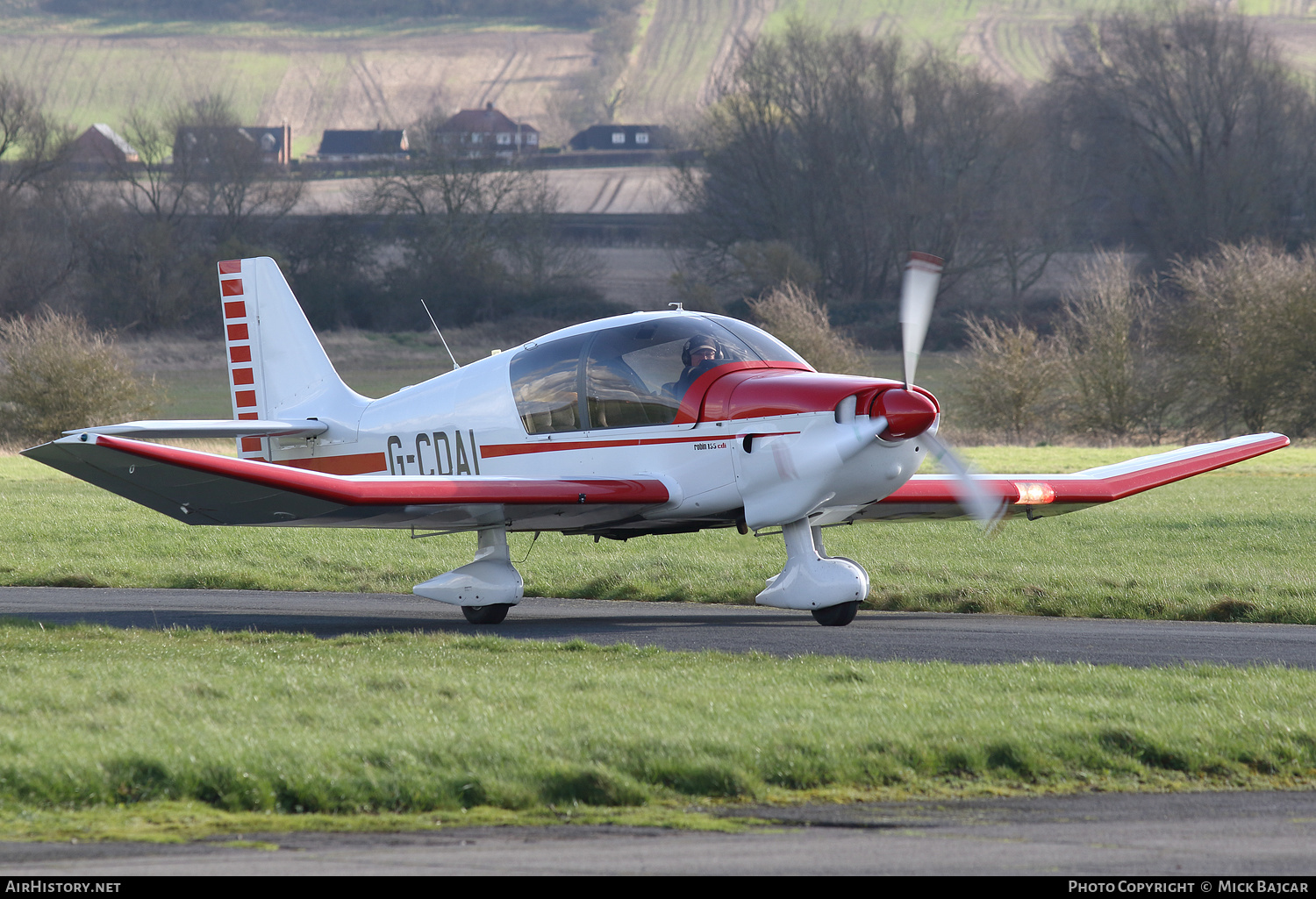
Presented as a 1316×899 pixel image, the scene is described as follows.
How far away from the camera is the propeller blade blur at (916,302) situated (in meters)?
10.5

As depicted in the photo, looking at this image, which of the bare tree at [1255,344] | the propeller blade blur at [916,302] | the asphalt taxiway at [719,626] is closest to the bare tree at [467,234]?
the bare tree at [1255,344]

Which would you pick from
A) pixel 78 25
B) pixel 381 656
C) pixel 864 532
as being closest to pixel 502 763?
pixel 381 656

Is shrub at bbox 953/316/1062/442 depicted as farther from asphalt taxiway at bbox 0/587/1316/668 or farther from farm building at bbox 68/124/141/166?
farm building at bbox 68/124/141/166

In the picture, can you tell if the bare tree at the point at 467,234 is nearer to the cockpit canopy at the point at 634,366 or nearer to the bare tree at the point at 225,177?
the bare tree at the point at 225,177

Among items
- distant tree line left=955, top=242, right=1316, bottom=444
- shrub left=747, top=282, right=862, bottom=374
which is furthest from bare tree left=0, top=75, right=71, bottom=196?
distant tree line left=955, top=242, right=1316, bottom=444

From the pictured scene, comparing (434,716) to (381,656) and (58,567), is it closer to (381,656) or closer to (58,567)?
(381,656)

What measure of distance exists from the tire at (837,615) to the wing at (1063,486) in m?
0.92

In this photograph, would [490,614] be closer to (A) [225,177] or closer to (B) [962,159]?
(B) [962,159]

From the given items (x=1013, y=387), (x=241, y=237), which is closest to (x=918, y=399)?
(x=1013, y=387)

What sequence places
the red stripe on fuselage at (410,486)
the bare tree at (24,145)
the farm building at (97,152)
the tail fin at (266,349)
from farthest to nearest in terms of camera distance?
1. the farm building at (97,152)
2. the bare tree at (24,145)
3. the tail fin at (266,349)
4. the red stripe on fuselage at (410,486)

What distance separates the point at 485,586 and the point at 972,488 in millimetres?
4272

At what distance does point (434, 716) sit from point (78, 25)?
193478 millimetres

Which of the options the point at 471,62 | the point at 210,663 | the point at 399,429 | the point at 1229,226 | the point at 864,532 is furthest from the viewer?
the point at 471,62

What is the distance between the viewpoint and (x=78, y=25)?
176 m
